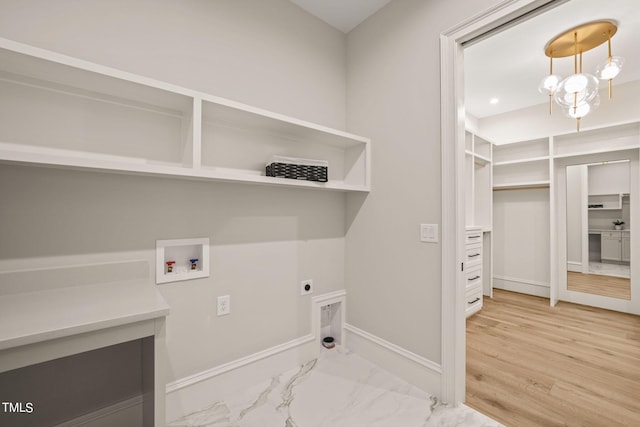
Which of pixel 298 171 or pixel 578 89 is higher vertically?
pixel 578 89

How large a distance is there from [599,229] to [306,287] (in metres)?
3.66

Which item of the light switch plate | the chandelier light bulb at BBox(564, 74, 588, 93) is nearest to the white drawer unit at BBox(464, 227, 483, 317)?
the chandelier light bulb at BBox(564, 74, 588, 93)

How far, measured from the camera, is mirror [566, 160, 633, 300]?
306 cm

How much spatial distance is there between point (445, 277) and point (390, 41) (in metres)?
1.71

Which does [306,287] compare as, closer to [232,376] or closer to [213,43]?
[232,376]

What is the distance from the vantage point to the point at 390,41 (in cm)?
201

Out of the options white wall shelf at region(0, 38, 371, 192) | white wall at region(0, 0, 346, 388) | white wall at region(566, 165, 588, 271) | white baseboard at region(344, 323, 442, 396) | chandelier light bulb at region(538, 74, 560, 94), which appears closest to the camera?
white wall shelf at region(0, 38, 371, 192)

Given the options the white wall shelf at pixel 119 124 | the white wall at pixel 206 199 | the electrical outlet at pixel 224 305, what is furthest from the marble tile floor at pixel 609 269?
the electrical outlet at pixel 224 305

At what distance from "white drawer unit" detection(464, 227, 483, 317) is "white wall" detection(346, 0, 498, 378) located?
5.22 ft

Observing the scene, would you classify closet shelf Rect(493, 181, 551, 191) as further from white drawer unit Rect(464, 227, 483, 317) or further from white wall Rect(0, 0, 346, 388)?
white wall Rect(0, 0, 346, 388)

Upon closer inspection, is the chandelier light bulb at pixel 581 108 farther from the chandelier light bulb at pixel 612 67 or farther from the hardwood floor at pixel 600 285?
the hardwood floor at pixel 600 285

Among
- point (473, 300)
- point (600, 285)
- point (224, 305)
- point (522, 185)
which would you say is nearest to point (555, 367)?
point (473, 300)

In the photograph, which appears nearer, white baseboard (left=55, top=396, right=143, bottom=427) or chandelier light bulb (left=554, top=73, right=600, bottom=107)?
white baseboard (left=55, top=396, right=143, bottom=427)

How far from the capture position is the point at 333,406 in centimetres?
157
